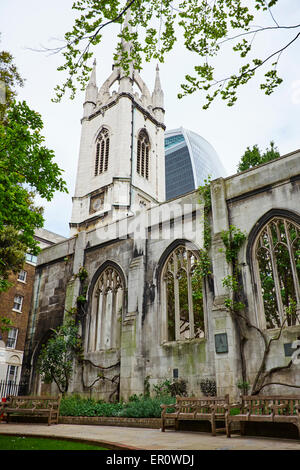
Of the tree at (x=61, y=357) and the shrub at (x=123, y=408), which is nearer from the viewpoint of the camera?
the shrub at (x=123, y=408)

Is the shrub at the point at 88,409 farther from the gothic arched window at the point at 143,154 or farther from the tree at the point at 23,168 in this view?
the gothic arched window at the point at 143,154

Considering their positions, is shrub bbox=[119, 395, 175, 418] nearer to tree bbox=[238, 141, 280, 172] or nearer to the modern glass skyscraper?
tree bbox=[238, 141, 280, 172]

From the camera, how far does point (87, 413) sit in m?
12.1

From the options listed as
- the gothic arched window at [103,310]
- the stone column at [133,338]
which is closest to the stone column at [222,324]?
the stone column at [133,338]

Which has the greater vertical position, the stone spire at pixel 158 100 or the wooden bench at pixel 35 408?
the stone spire at pixel 158 100

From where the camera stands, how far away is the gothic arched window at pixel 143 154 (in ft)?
125

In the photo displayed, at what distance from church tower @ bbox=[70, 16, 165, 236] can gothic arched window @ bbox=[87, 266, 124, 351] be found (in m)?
14.4

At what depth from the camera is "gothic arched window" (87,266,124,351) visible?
16484mm

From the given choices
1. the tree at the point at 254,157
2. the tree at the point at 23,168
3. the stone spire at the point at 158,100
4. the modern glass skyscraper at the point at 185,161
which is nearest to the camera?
the tree at the point at 23,168

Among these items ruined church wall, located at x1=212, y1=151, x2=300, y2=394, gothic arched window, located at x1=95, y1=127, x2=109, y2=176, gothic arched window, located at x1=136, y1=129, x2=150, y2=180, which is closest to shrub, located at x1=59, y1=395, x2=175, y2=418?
ruined church wall, located at x1=212, y1=151, x2=300, y2=394

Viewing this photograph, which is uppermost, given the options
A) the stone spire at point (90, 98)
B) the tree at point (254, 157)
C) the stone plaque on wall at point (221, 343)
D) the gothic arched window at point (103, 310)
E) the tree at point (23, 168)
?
the stone spire at point (90, 98)

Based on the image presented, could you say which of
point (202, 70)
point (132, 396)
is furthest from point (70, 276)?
point (202, 70)
